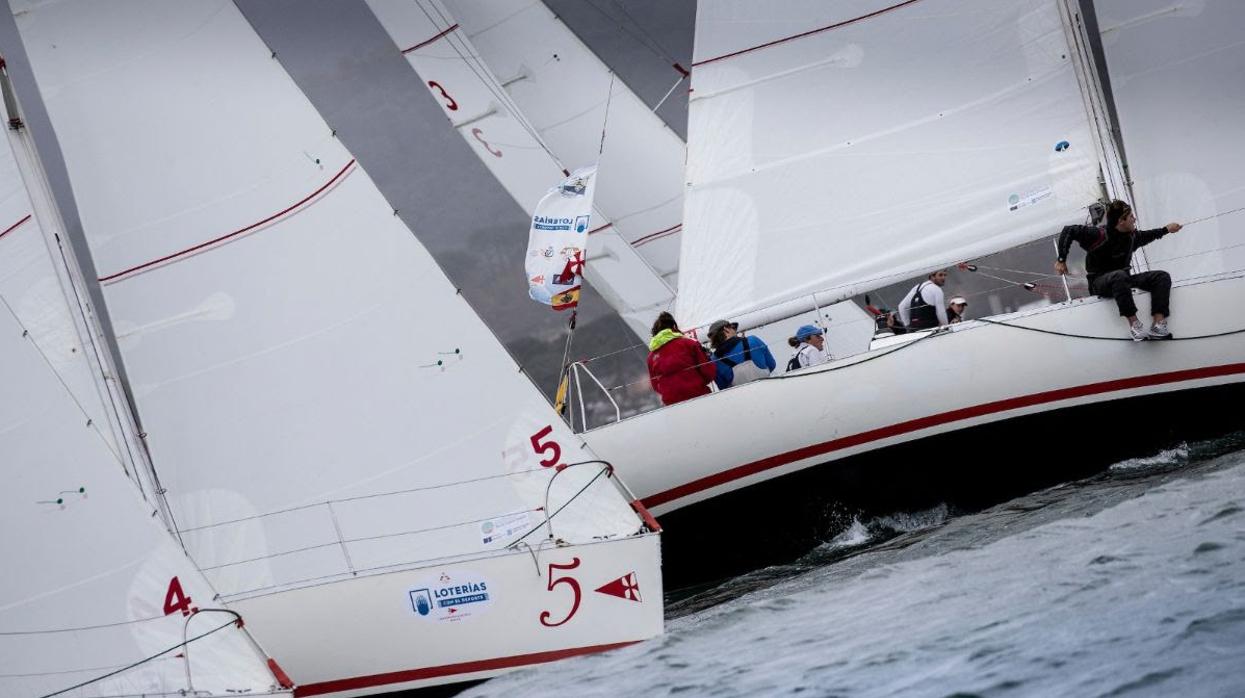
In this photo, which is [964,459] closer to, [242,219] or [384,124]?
[242,219]

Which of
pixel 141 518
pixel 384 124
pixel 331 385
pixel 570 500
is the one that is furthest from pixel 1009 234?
pixel 384 124

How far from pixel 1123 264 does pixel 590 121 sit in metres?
5.92

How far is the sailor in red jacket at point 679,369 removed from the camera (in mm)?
8039

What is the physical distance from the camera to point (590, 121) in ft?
40.1

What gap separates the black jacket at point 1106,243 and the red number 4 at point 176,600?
5003 millimetres

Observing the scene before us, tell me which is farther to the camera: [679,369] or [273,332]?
[679,369]

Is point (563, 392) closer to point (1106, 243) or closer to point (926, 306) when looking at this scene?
point (926, 306)

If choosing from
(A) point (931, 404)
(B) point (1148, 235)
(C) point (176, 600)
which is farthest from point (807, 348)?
(C) point (176, 600)

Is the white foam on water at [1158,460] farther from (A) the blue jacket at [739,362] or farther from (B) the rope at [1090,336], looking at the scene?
(A) the blue jacket at [739,362]

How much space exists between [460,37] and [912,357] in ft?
18.8

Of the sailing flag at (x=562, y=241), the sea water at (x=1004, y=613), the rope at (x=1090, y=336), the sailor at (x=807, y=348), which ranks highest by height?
the sailing flag at (x=562, y=241)

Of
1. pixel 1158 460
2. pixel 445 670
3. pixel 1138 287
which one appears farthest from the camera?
pixel 1138 287

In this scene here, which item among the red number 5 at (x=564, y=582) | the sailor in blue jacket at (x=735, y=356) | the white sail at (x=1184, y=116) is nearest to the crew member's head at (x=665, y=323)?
the sailor in blue jacket at (x=735, y=356)

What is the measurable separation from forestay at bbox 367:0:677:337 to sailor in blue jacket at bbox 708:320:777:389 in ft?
11.9
